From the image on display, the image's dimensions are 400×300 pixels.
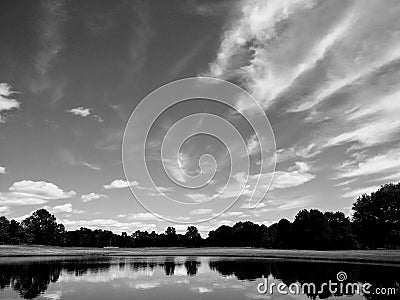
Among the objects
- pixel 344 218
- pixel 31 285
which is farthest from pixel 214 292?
pixel 344 218

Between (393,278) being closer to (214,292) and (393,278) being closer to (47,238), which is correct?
(214,292)

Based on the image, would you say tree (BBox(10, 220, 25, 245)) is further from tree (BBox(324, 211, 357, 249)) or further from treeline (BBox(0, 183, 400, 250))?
tree (BBox(324, 211, 357, 249))

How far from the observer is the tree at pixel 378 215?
95812 millimetres

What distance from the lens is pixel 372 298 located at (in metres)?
25.1

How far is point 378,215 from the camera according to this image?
98688 mm

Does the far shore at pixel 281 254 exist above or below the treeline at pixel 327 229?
below

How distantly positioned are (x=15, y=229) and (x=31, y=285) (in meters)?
166

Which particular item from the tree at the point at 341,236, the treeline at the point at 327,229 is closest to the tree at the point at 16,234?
the treeline at the point at 327,229

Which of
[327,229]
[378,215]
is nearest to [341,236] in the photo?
[327,229]

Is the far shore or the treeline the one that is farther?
the treeline

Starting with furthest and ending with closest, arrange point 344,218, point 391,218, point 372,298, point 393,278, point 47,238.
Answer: point 47,238
point 344,218
point 391,218
point 393,278
point 372,298

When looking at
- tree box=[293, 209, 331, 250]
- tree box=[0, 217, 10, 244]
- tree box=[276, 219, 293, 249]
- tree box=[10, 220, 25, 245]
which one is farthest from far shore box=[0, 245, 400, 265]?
tree box=[0, 217, 10, 244]

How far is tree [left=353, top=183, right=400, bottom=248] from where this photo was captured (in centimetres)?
9581

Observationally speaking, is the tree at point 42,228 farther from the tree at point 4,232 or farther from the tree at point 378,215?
the tree at point 378,215
